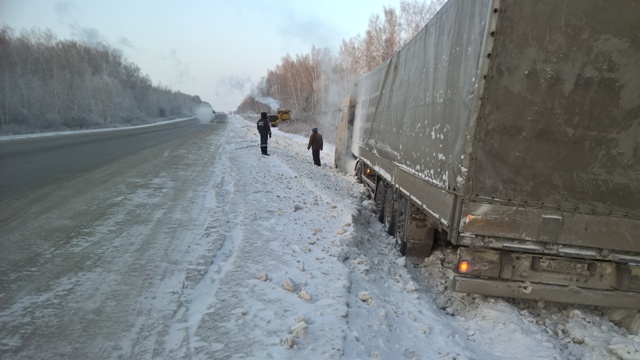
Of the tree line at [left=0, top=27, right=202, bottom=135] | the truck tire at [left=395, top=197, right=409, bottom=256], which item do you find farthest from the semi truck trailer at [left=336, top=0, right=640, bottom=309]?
the tree line at [left=0, top=27, right=202, bottom=135]

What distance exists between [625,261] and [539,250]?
766 mm

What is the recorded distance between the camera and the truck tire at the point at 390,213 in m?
6.66

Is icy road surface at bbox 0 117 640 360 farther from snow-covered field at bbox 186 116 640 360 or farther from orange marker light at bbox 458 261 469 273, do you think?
orange marker light at bbox 458 261 469 273

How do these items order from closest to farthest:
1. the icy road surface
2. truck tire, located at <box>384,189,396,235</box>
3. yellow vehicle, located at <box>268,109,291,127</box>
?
the icy road surface, truck tire, located at <box>384,189,396,235</box>, yellow vehicle, located at <box>268,109,291,127</box>

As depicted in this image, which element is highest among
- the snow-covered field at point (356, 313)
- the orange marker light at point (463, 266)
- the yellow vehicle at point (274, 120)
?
the yellow vehicle at point (274, 120)

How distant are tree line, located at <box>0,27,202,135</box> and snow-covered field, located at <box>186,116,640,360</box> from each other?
29.0 metres

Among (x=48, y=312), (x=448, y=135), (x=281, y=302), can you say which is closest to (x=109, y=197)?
(x=48, y=312)

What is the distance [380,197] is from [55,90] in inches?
1742

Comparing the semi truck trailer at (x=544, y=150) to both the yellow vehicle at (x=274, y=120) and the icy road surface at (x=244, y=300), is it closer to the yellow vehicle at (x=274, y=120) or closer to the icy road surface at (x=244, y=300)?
the icy road surface at (x=244, y=300)

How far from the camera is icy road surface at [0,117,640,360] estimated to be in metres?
2.90

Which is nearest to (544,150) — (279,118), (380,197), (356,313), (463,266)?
(463,266)

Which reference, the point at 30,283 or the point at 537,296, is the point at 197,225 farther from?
the point at 537,296

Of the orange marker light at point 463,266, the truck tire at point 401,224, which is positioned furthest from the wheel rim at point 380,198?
the orange marker light at point 463,266

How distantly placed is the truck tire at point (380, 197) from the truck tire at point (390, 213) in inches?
10.2
